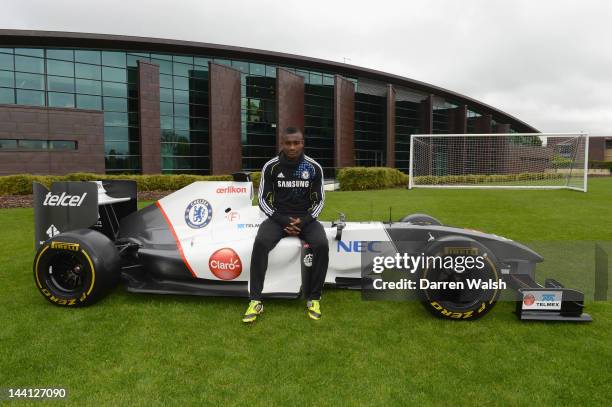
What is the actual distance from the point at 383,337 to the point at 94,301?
9.41 feet

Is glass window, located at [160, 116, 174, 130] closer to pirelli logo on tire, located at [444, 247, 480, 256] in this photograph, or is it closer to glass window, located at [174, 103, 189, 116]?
glass window, located at [174, 103, 189, 116]

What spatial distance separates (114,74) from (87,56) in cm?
188

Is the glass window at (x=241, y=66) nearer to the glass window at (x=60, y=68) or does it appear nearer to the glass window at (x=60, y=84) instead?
the glass window at (x=60, y=68)

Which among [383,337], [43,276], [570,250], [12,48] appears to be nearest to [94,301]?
[43,276]

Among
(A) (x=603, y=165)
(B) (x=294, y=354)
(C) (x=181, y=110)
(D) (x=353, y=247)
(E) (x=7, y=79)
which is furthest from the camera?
(A) (x=603, y=165)

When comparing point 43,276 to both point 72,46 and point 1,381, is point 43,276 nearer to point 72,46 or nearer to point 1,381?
point 1,381

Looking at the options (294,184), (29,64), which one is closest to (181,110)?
(29,64)

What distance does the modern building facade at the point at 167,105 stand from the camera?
24.1 meters

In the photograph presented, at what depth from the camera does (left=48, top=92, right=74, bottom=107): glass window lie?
25109 mm

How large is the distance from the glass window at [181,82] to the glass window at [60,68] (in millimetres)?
6352

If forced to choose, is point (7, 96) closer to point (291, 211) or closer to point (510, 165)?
point (291, 211)

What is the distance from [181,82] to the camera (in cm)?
2881

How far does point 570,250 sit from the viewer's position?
3.91 meters

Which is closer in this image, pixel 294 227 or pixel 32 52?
pixel 294 227
